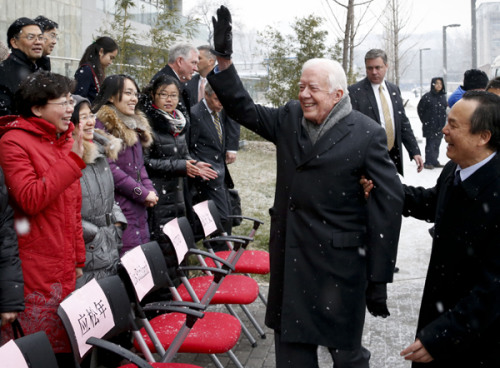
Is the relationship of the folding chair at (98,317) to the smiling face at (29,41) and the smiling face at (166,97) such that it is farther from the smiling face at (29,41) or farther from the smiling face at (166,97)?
the smiling face at (29,41)

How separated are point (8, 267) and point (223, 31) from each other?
154 cm

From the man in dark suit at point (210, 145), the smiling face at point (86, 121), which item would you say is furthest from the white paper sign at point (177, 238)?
the man in dark suit at point (210, 145)

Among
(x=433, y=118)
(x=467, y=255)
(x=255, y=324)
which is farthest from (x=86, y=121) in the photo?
(x=433, y=118)

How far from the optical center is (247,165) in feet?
49.9

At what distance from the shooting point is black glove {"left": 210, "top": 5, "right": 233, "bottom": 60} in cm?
301

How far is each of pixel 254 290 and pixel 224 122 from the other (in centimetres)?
287

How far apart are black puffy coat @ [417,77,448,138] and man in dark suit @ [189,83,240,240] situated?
9.13 meters

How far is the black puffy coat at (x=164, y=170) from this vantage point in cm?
520

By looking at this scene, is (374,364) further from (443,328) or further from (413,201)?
(443,328)

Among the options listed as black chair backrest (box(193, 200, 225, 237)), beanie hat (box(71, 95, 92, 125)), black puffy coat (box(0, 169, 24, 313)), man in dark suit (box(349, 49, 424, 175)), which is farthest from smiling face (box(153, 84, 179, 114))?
black puffy coat (box(0, 169, 24, 313))

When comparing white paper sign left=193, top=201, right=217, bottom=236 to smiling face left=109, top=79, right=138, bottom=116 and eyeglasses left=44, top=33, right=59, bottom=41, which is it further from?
eyeglasses left=44, top=33, right=59, bottom=41

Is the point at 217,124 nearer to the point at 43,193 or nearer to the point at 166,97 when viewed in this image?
the point at 166,97

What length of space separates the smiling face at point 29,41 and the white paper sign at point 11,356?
10.9ft

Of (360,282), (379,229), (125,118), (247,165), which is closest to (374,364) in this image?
(360,282)
